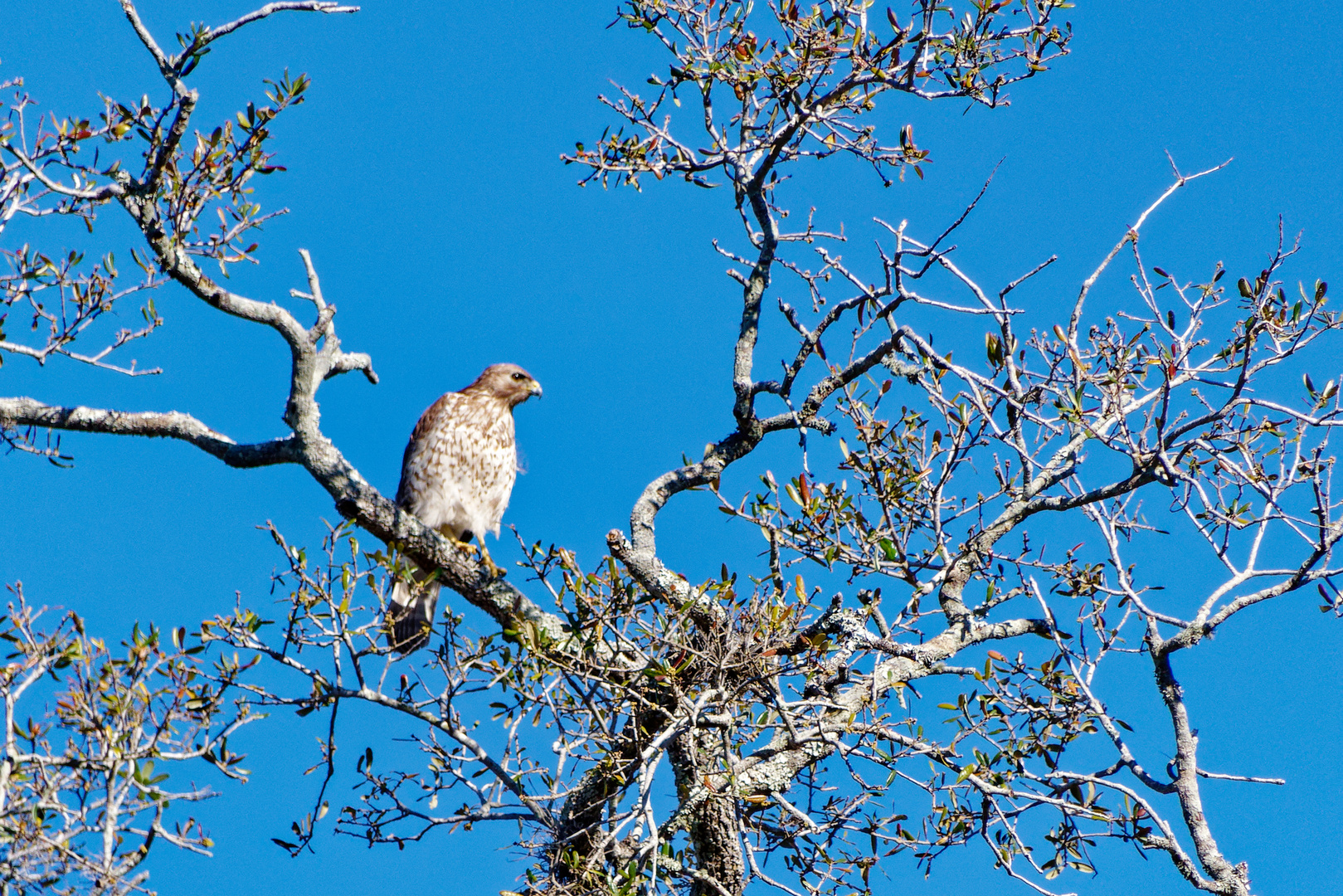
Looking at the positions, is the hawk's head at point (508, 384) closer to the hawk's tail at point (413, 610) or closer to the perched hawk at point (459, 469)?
the perched hawk at point (459, 469)

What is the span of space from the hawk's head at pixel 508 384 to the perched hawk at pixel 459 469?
0.05 meters

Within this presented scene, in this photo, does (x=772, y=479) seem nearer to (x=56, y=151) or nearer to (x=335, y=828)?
(x=335, y=828)

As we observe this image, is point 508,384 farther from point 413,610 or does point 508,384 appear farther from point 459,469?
point 413,610

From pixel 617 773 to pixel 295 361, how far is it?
222 cm

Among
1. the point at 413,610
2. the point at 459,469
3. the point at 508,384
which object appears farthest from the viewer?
the point at 508,384

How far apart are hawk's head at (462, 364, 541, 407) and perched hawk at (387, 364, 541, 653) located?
5cm

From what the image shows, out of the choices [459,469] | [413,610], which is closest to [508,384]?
[459,469]

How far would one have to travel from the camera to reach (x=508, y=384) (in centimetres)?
686

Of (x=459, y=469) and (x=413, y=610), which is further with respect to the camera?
(x=459, y=469)

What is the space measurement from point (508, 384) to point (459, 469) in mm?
786

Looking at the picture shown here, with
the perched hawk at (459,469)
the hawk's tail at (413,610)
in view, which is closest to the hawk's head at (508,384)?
the perched hawk at (459,469)

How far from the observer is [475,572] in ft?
15.9

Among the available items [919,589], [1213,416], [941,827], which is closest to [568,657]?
[919,589]

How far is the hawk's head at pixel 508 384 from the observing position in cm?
683
